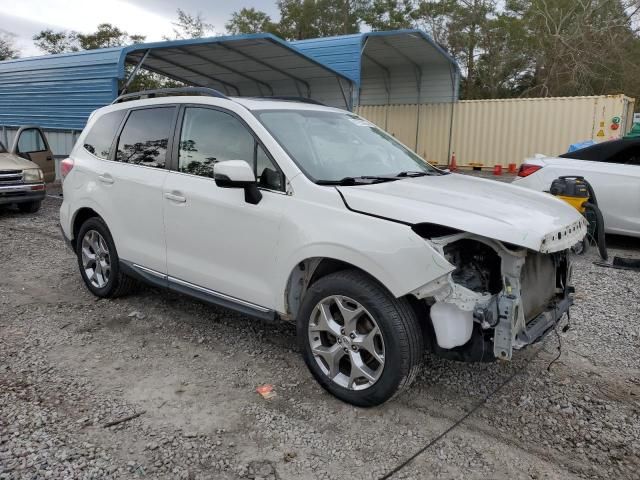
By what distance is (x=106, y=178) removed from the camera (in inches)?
183

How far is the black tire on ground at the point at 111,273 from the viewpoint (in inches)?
186

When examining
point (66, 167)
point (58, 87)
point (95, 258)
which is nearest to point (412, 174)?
point (95, 258)

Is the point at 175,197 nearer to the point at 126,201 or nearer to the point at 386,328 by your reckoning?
the point at 126,201

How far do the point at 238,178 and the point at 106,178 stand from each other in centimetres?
198

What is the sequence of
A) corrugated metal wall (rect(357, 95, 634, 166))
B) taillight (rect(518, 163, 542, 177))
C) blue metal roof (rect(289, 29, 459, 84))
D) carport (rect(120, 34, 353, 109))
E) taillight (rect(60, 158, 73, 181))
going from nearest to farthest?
1. taillight (rect(60, 158, 73, 181))
2. taillight (rect(518, 163, 542, 177))
3. carport (rect(120, 34, 353, 109))
4. blue metal roof (rect(289, 29, 459, 84))
5. corrugated metal wall (rect(357, 95, 634, 166))

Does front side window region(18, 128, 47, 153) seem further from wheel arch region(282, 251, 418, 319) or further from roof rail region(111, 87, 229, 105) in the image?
wheel arch region(282, 251, 418, 319)

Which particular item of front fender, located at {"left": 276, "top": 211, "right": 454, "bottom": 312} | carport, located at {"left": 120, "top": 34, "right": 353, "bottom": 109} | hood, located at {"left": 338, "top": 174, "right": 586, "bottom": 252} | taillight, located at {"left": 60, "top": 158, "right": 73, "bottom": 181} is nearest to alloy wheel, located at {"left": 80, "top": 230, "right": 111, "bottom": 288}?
taillight, located at {"left": 60, "top": 158, "right": 73, "bottom": 181}

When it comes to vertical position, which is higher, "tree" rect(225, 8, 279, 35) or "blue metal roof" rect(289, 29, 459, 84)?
"tree" rect(225, 8, 279, 35)

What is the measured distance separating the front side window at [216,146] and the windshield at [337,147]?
169 millimetres

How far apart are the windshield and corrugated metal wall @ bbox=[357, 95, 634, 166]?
12.9m

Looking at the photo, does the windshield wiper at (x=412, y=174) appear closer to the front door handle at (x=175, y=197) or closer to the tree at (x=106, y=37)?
the front door handle at (x=175, y=197)

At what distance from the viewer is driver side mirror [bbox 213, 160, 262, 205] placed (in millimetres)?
3244

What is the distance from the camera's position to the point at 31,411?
10.1ft

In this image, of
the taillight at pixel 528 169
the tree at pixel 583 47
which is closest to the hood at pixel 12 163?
the taillight at pixel 528 169
